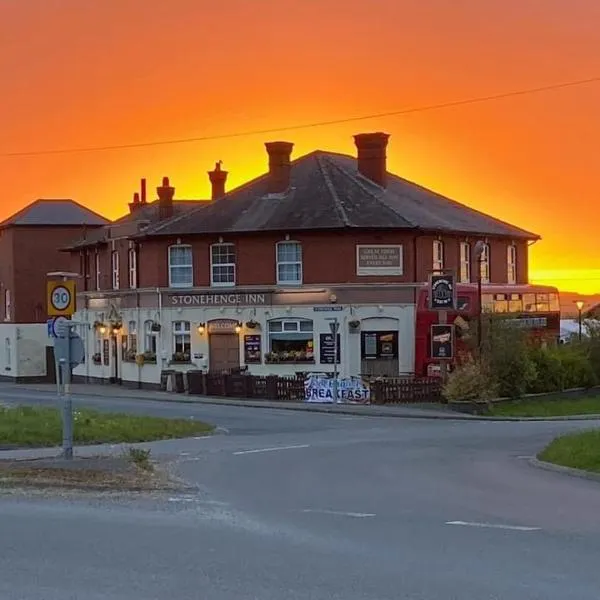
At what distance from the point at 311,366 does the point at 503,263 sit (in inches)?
482

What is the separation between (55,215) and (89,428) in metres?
43.6

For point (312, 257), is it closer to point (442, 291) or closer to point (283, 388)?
point (283, 388)

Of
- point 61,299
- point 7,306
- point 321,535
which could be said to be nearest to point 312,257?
point 7,306

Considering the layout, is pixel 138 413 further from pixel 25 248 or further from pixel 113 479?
pixel 25 248

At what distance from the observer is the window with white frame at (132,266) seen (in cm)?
5203

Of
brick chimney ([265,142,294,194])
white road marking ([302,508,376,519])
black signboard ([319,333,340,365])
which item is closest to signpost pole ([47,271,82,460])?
white road marking ([302,508,376,519])

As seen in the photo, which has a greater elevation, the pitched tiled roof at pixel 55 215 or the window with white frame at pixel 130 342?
the pitched tiled roof at pixel 55 215

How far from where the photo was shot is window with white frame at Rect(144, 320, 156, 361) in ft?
166

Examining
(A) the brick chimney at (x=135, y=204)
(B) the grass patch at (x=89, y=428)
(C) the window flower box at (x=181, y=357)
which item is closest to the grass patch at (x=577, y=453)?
(B) the grass patch at (x=89, y=428)

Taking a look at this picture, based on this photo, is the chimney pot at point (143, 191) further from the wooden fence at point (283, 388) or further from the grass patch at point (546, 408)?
the grass patch at point (546, 408)

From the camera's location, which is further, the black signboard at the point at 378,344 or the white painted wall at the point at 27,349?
the white painted wall at the point at 27,349

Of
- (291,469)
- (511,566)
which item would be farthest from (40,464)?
(511,566)

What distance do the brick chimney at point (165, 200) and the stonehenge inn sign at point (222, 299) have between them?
619 cm

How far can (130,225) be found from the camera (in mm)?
52656
